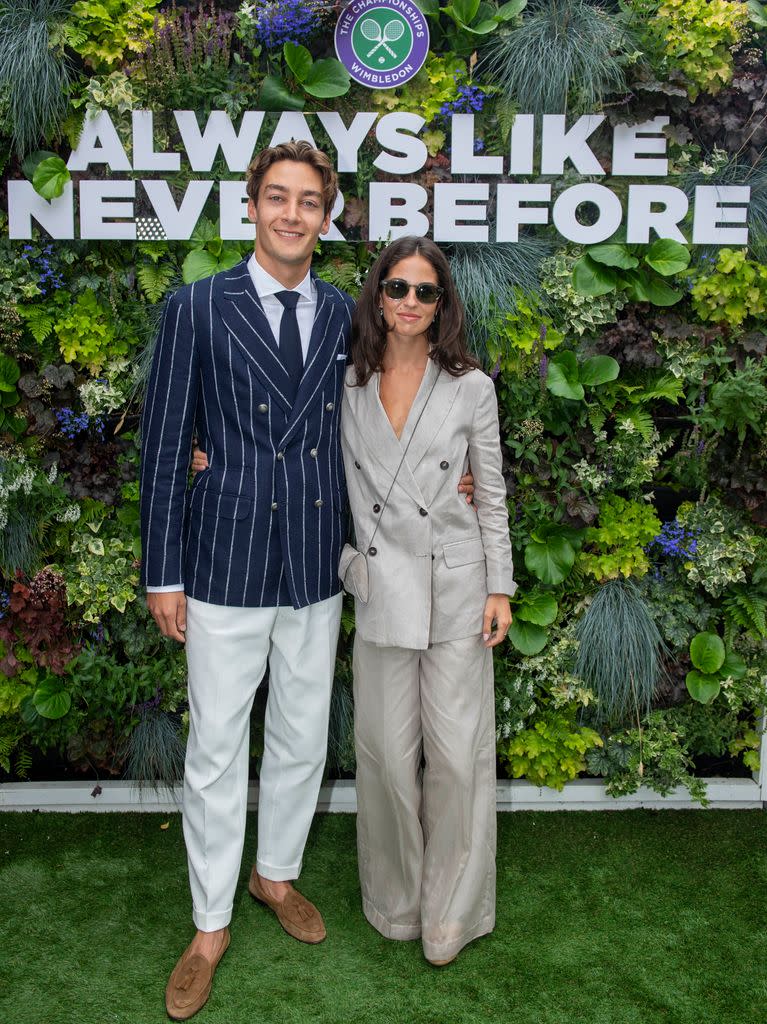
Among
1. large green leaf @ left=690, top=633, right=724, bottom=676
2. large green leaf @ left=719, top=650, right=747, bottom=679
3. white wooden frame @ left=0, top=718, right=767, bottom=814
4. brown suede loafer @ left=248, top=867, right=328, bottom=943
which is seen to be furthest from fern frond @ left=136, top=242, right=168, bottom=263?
large green leaf @ left=719, top=650, right=747, bottom=679

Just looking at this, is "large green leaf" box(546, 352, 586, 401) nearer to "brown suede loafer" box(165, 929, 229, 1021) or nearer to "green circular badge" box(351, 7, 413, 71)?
"green circular badge" box(351, 7, 413, 71)

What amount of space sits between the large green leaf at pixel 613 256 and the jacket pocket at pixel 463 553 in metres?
1.30

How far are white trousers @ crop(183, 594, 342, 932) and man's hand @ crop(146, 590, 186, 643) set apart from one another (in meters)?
0.03

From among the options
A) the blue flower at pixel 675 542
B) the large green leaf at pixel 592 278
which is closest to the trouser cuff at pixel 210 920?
the blue flower at pixel 675 542

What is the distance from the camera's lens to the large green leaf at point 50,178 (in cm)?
342

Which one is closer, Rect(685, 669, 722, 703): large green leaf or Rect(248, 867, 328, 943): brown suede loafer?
Rect(248, 867, 328, 943): brown suede loafer

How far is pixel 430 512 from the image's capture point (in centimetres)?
270

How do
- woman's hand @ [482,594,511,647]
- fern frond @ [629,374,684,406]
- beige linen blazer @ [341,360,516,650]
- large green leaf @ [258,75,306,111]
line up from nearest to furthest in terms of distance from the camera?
beige linen blazer @ [341,360,516,650] → woman's hand @ [482,594,511,647] → large green leaf @ [258,75,306,111] → fern frond @ [629,374,684,406]

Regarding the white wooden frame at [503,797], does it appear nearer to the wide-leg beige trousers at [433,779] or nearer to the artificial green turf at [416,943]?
the artificial green turf at [416,943]

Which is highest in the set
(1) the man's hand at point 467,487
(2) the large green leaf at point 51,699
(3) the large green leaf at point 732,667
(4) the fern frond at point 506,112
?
(4) the fern frond at point 506,112

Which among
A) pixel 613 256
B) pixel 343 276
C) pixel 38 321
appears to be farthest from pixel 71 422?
pixel 613 256

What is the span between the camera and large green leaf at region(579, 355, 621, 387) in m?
3.50

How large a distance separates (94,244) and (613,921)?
9.70 ft

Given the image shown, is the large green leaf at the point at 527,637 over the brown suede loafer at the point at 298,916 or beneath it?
over
